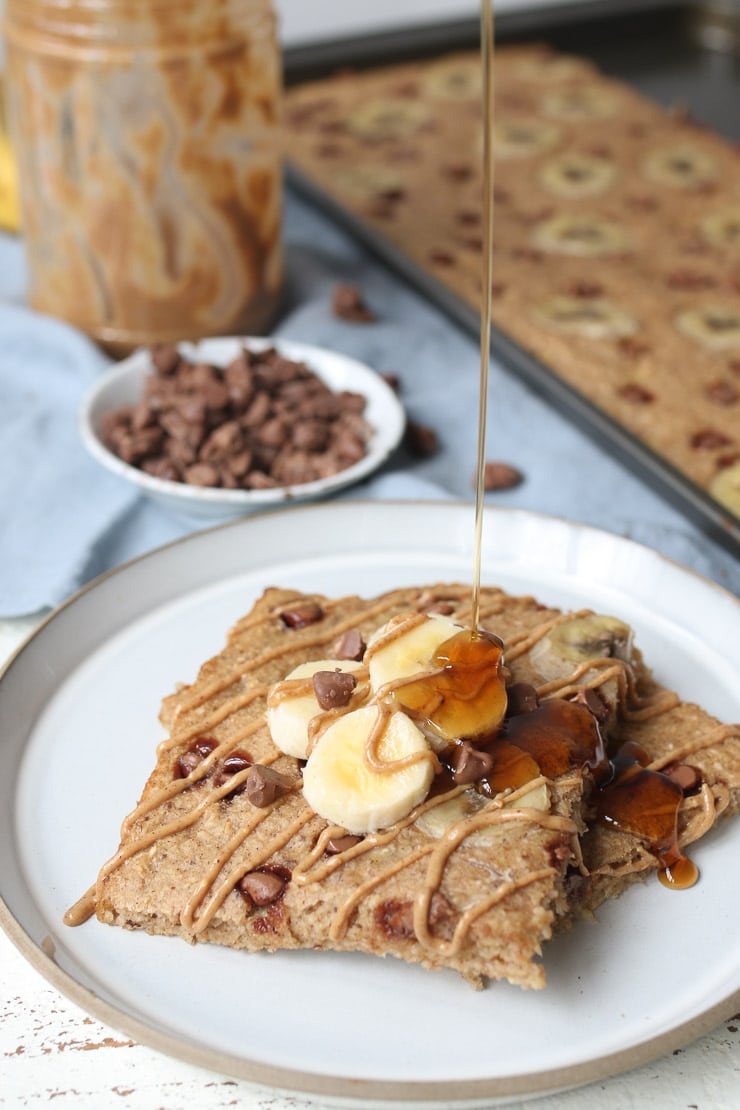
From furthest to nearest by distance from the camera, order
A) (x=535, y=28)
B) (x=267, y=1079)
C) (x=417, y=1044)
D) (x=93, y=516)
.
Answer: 1. (x=535, y=28)
2. (x=93, y=516)
3. (x=417, y=1044)
4. (x=267, y=1079)

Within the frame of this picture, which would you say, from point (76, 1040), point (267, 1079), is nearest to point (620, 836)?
point (267, 1079)

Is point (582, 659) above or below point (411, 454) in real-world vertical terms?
above

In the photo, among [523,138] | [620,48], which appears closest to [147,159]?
[523,138]

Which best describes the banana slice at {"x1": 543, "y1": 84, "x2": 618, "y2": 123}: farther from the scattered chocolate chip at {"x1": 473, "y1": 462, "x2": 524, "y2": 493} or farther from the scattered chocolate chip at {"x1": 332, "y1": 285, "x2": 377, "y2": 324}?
the scattered chocolate chip at {"x1": 473, "y1": 462, "x2": 524, "y2": 493}

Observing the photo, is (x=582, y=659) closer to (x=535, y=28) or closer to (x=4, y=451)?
(x=4, y=451)

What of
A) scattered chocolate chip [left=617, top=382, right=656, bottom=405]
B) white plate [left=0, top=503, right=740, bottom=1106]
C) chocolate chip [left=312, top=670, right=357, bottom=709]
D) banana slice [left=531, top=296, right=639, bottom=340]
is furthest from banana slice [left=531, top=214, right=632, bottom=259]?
chocolate chip [left=312, top=670, right=357, bottom=709]

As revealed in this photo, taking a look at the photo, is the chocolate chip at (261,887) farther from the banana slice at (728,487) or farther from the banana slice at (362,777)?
the banana slice at (728,487)

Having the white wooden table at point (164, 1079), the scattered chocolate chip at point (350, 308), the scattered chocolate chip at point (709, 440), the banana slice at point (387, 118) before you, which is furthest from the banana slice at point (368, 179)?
the white wooden table at point (164, 1079)
